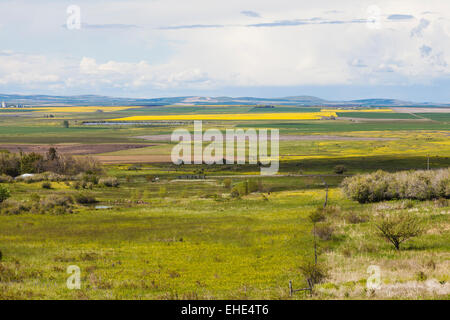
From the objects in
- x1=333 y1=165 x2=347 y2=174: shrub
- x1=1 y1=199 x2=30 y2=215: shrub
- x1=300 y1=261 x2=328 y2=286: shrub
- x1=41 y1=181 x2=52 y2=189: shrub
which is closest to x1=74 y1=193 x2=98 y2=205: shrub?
x1=1 y1=199 x2=30 y2=215: shrub

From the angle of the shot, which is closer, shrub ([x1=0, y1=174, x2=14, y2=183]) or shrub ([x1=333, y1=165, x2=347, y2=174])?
shrub ([x1=0, y1=174, x2=14, y2=183])

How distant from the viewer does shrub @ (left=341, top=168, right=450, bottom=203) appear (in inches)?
1817

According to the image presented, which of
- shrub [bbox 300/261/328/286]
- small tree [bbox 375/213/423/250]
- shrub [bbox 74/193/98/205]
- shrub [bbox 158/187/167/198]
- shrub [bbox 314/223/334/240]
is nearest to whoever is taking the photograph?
shrub [bbox 300/261/328/286]

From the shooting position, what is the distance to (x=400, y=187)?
1908 inches

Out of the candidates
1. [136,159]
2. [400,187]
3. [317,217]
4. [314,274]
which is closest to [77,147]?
[136,159]

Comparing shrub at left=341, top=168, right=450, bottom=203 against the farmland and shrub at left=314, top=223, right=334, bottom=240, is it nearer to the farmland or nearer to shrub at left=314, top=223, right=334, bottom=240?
the farmland

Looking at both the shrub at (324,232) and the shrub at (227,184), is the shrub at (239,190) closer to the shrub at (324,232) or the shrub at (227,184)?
the shrub at (227,184)

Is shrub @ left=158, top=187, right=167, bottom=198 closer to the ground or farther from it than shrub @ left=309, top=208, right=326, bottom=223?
closer to the ground

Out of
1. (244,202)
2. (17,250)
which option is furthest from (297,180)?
(17,250)

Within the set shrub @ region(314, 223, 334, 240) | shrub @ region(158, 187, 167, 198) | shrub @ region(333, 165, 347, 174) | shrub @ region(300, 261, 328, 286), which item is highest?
shrub @ region(300, 261, 328, 286)

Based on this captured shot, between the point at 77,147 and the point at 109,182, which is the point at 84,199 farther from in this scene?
the point at 77,147

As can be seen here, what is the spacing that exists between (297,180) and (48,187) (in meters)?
32.4

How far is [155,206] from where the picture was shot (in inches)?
2025
